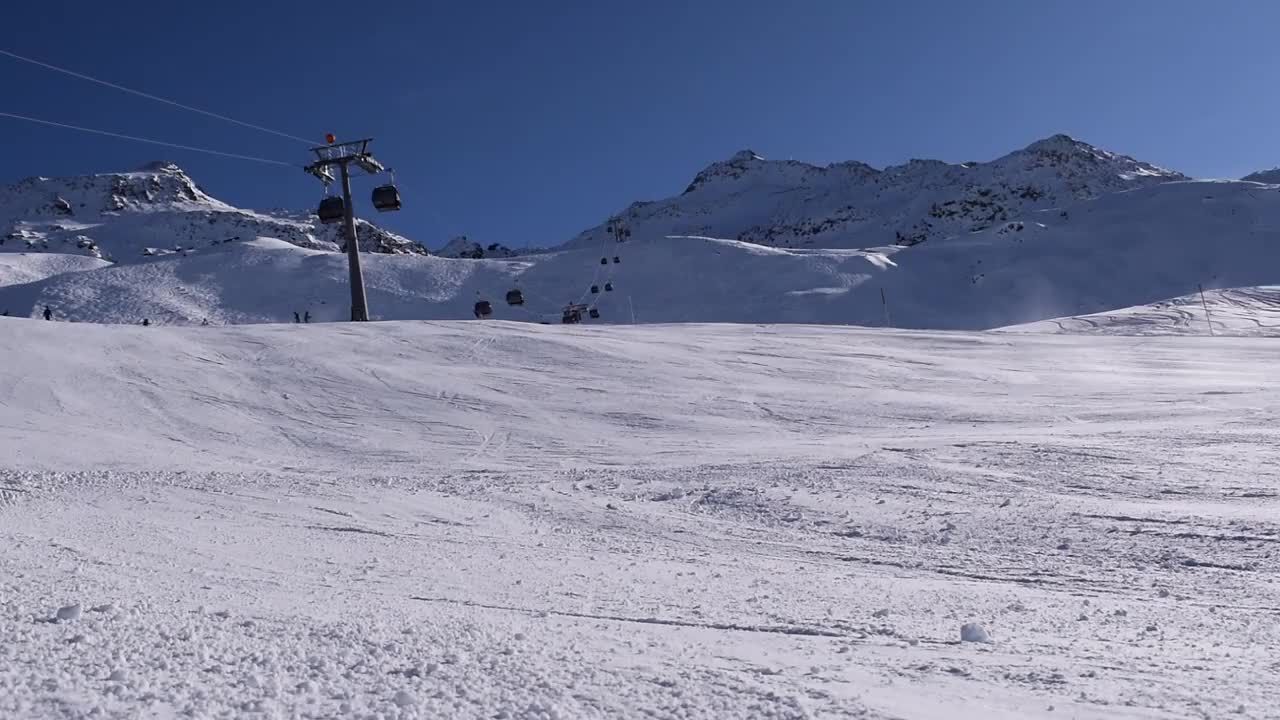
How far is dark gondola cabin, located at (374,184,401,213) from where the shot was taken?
32.7 metres

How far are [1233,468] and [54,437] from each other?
43.3 ft

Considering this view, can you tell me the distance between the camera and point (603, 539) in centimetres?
714

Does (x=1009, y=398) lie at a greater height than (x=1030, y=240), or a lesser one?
lesser

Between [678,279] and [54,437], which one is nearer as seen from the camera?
[54,437]

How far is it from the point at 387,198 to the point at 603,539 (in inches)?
1097

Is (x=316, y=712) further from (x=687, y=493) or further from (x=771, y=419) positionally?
(x=771, y=419)

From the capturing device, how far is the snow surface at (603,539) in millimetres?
3428

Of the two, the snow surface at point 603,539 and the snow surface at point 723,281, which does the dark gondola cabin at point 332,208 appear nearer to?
the snow surface at point 603,539

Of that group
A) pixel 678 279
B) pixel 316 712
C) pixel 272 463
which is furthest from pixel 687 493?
pixel 678 279

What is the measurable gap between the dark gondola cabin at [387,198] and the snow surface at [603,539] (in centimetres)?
1558

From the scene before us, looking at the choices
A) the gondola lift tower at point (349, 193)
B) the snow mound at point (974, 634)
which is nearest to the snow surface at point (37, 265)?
the gondola lift tower at point (349, 193)

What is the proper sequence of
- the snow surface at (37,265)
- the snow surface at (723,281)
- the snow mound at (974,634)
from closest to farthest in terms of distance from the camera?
the snow mound at (974,634) → the snow surface at (723,281) → the snow surface at (37,265)

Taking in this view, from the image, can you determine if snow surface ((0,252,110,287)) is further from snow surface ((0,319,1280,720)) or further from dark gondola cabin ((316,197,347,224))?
snow surface ((0,319,1280,720))

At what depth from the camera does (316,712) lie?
9.89 feet
